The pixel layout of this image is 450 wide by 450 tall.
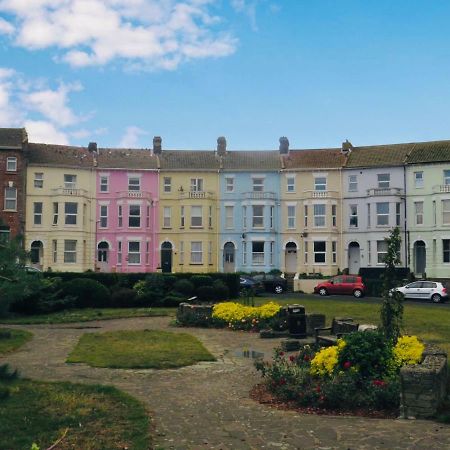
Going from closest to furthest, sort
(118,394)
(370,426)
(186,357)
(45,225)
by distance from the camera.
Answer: (370,426) < (118,394) < (186,357) < (45,225)

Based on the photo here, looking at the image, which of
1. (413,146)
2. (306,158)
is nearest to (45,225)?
(306,158)

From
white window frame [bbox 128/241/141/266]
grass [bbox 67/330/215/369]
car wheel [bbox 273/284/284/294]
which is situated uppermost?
white window frame [bbox 128/241/141/266]

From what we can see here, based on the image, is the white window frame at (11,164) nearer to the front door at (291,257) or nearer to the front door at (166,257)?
the front door at (166,257)

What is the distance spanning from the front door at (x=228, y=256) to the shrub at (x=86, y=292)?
74.9 ft

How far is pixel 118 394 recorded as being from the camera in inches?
421

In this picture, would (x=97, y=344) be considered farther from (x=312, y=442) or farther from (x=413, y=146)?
(x=413, y=146)

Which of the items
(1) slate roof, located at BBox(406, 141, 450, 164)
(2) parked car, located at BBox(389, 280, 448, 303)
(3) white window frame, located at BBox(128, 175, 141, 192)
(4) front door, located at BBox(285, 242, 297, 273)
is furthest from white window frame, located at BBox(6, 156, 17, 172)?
(1) slate roof, located at BBox(406, 141, 450, 164)

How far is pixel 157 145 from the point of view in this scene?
55.6 meters

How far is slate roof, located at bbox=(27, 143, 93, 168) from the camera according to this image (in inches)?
2015

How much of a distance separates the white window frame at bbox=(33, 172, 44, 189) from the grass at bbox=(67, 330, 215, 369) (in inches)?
1309

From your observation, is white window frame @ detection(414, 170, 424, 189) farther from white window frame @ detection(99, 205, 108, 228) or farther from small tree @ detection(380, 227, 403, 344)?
small tree @ detection(380, 227, 403, 344)

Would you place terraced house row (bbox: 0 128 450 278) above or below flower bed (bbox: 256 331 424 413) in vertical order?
above

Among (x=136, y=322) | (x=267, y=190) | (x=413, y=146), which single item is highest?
(x=413, y=146)

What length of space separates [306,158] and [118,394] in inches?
1778
